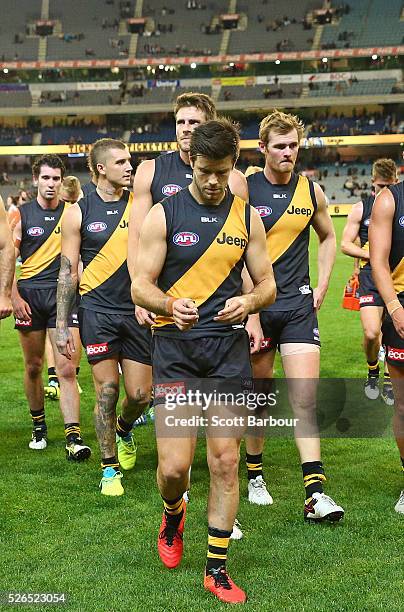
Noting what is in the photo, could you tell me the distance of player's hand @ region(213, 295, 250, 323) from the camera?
3938 mm

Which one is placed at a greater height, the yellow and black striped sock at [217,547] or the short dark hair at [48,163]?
the short dark hair at [48,163]

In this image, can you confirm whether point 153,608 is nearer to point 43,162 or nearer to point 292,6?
point 43,162

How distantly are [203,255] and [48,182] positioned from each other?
3.23 m

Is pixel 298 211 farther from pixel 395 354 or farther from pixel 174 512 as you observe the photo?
pixel 174 512

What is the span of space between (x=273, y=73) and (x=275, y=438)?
54451mm

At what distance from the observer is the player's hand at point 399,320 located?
4949mm

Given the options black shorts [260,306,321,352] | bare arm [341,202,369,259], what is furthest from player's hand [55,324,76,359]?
bare arm [341,202,369,259]

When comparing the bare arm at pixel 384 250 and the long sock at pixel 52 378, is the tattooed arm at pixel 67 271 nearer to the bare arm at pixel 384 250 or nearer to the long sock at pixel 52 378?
the bare arm at pixel 384 250

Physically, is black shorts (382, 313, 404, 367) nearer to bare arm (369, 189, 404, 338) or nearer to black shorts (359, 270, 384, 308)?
bare arm (369, 189, 404, 338)

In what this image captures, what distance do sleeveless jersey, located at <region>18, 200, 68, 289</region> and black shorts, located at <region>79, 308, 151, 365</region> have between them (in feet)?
4.80

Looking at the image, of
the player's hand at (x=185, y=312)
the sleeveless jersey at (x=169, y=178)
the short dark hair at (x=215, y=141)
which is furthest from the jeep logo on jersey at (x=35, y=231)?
the player's hand at (x=185, y=312)

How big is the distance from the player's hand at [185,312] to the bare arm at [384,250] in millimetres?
1683

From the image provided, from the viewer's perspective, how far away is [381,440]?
7.04 meters

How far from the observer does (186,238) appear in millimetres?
4051
